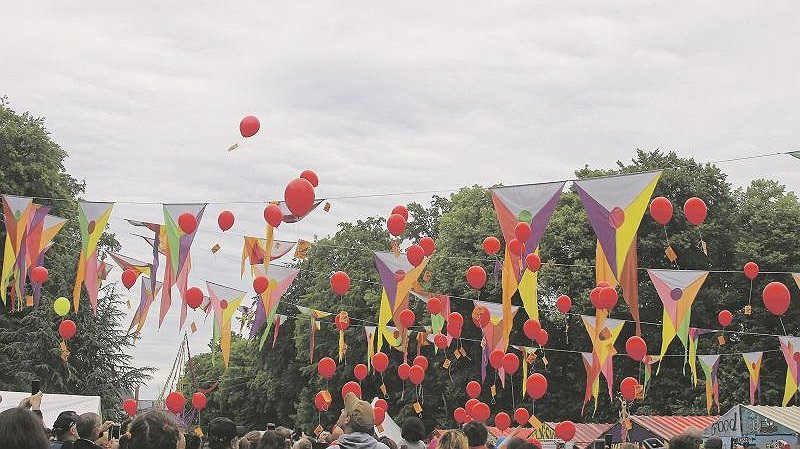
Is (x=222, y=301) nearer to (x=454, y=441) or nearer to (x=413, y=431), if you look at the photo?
(x=413, y=431)

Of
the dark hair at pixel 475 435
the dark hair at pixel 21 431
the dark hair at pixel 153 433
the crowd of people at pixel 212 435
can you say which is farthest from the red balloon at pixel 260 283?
the dark hair at pixel 21 431

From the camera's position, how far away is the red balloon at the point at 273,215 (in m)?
16.3

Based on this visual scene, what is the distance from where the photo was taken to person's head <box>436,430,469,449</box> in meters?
6.29

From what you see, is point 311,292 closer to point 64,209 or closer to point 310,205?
point 64,209

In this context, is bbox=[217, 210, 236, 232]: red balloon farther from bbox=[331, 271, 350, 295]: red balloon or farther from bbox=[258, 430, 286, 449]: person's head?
bbox=[258, 430, 286, 449]: person's head

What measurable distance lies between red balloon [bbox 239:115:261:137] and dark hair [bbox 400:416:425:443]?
725 cm

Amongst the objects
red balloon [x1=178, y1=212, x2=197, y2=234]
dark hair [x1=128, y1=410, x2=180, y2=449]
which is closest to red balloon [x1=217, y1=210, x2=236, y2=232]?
red balloon [x1=178, y1=212, x2=197, y2=234]

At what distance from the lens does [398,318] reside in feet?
Answer: 69.3

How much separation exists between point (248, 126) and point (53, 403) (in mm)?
7331

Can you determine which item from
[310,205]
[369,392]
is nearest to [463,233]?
[369,392]

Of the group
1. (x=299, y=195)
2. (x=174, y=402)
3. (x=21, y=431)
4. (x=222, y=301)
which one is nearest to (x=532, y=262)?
(x=299, y=195)

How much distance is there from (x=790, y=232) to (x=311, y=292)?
20546mm

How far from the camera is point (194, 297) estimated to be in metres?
19.8

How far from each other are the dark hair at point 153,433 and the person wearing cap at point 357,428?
1089 millimetres
